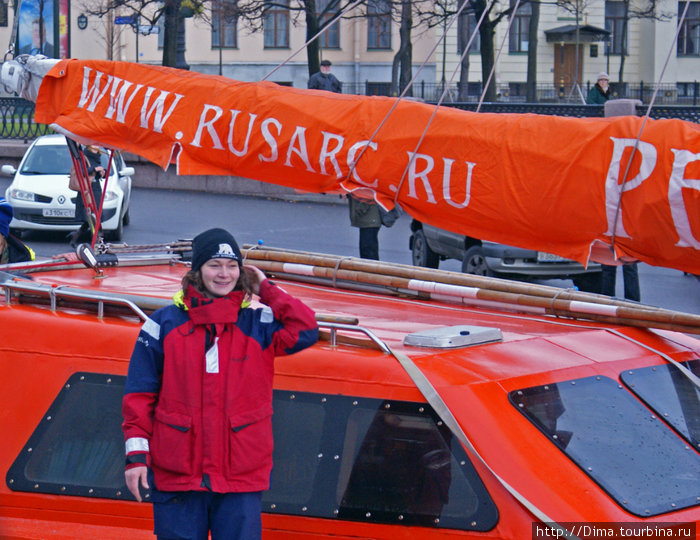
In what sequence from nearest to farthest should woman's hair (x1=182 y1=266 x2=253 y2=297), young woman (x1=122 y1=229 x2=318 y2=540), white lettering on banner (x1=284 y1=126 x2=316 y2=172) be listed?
young woman (x1=122 y1=229 x2=318 y2=540) → woman's hair (x1=182 y1=266 x2=253 y2=297) → white lettering on banner (x1=284 y1=126 x2=316 y2=172)

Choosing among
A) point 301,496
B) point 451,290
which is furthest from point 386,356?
point 451,290

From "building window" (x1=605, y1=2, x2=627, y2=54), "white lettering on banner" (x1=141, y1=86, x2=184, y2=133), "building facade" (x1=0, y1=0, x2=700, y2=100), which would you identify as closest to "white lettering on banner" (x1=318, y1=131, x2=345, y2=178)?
"white lettering on banner" (x1=141, y1=86, x2=184, y2=133)

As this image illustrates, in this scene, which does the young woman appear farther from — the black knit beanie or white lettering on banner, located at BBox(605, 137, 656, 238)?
white lettering on banner, located at BBox(605, 137, 656, 238)

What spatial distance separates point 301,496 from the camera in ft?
11.4

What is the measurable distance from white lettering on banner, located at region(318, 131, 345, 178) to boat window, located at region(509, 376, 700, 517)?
1.67m

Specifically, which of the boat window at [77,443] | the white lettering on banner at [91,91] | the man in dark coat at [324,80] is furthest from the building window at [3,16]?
the boat window at [77,443]

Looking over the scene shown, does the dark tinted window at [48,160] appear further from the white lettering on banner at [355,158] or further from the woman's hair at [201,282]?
the woman's hair at [201,282]

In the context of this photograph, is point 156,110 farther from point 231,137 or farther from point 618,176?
point 618,176

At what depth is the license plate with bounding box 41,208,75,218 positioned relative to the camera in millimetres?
16906

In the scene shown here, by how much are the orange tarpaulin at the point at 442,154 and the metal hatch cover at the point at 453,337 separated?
687 mm

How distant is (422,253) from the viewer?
14.7 metres

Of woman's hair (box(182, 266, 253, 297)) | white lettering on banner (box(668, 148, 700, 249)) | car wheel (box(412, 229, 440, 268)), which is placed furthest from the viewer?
car wheel (box(412, 229, 440, 268))

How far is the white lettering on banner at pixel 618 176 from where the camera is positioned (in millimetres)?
4043

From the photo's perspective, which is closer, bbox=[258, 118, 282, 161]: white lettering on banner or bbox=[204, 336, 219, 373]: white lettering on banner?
bbox=[204, 336, 219, 373]: white lettering on banner
